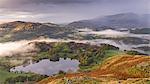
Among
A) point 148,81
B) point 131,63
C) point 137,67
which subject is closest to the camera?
point 148,81

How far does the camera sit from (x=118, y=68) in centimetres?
19488

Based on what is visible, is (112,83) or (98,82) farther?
(98,82)

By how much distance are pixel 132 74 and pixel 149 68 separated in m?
8.34

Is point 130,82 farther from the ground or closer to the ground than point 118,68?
farther from the ground

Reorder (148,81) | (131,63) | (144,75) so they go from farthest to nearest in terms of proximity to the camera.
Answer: (131,63), (144,75), (148,81)

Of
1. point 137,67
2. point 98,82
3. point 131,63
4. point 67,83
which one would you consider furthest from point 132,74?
point 67,83

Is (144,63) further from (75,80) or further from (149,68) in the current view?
(75,80)

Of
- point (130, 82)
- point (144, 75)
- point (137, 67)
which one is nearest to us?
point (130, 82)

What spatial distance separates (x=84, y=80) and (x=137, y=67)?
134 feet

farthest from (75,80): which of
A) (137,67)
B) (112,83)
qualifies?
(137,67)

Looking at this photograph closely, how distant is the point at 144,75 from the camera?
16238 cm

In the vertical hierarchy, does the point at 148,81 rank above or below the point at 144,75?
above

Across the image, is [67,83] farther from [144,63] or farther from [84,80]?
[144,63]

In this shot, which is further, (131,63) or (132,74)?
(131,63)
